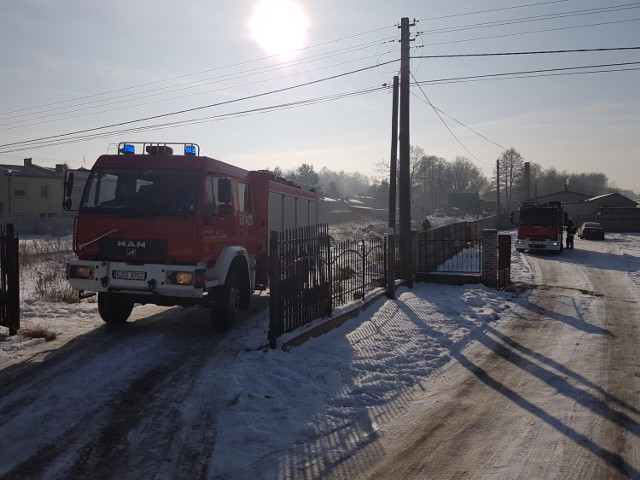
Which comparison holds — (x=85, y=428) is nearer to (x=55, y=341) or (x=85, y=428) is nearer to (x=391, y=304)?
(x=55, y=341)

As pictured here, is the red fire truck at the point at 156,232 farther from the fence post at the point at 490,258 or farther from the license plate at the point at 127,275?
the fence post at the point at 490,258

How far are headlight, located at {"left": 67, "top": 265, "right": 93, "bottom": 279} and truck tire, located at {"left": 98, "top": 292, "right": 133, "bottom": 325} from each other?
74 centimetres

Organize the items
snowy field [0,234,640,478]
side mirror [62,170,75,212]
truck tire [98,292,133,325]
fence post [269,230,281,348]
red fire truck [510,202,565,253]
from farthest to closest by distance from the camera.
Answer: red fire truck [510,202,565,253]
truck tire [98,292,133,325]
side mirror [62,170,75,212]
fence post [269,230,281,348]
snowy field [0,234,640,478]

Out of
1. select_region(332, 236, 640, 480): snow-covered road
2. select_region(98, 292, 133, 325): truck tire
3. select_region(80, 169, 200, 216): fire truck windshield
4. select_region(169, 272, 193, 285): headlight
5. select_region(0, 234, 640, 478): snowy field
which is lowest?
select_region(332, 236, 640, 480): snow-covered road

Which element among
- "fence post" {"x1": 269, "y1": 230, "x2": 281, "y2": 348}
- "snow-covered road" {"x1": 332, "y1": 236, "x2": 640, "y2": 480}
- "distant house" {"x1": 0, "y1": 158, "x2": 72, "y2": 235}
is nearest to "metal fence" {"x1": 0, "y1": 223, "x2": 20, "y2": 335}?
"fence post" {"x1": 269, "y1": 230, "x2": 281, "y2": 348}

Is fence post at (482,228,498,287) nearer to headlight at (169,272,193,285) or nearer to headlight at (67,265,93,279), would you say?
headlight at (169,272,193,285)

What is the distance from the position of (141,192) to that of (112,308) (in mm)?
2172

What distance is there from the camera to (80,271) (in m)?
7.18

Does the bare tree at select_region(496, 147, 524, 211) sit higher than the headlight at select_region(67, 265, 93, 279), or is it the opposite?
the bare tree at select_region(496, 147, 524, 211)

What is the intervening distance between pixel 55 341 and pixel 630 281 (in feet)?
56.8

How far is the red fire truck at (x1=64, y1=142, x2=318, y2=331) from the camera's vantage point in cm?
703

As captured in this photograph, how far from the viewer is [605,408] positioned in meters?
5.44

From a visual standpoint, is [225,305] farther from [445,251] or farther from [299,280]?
[445,251]

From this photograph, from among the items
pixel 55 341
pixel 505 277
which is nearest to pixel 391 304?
pixel 505 277
